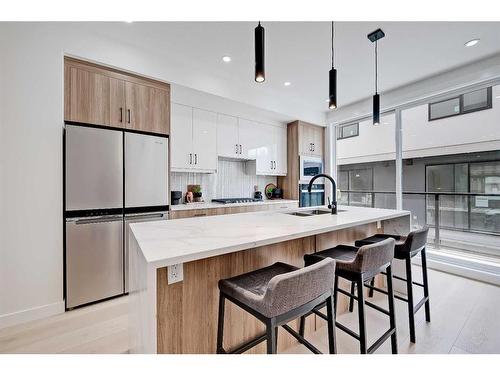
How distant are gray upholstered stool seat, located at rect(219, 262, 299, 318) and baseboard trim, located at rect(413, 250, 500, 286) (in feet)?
10.1

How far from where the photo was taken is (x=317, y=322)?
6.48 feet

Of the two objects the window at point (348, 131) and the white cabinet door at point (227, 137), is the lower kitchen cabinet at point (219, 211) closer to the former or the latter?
the white cabinet door at point (227, 137)

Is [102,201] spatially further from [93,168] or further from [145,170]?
[145,170]

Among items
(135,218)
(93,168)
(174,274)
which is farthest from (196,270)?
(93,168)

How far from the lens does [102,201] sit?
7.92 feet

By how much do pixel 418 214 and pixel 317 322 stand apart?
Answer: 10.2 ft

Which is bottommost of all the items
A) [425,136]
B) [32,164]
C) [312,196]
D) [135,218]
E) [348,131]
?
[135,218]

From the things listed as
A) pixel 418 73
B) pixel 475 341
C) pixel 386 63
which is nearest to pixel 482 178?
pixel 418 73

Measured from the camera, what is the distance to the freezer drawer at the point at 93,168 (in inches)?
88.7

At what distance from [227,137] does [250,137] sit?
0.47 m

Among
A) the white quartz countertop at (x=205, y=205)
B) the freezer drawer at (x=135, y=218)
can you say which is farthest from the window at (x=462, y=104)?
the freezer drawer at (x=135, y=218)

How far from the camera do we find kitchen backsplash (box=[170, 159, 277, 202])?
369 cm

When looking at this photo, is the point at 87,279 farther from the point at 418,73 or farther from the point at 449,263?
the point at 418,73
